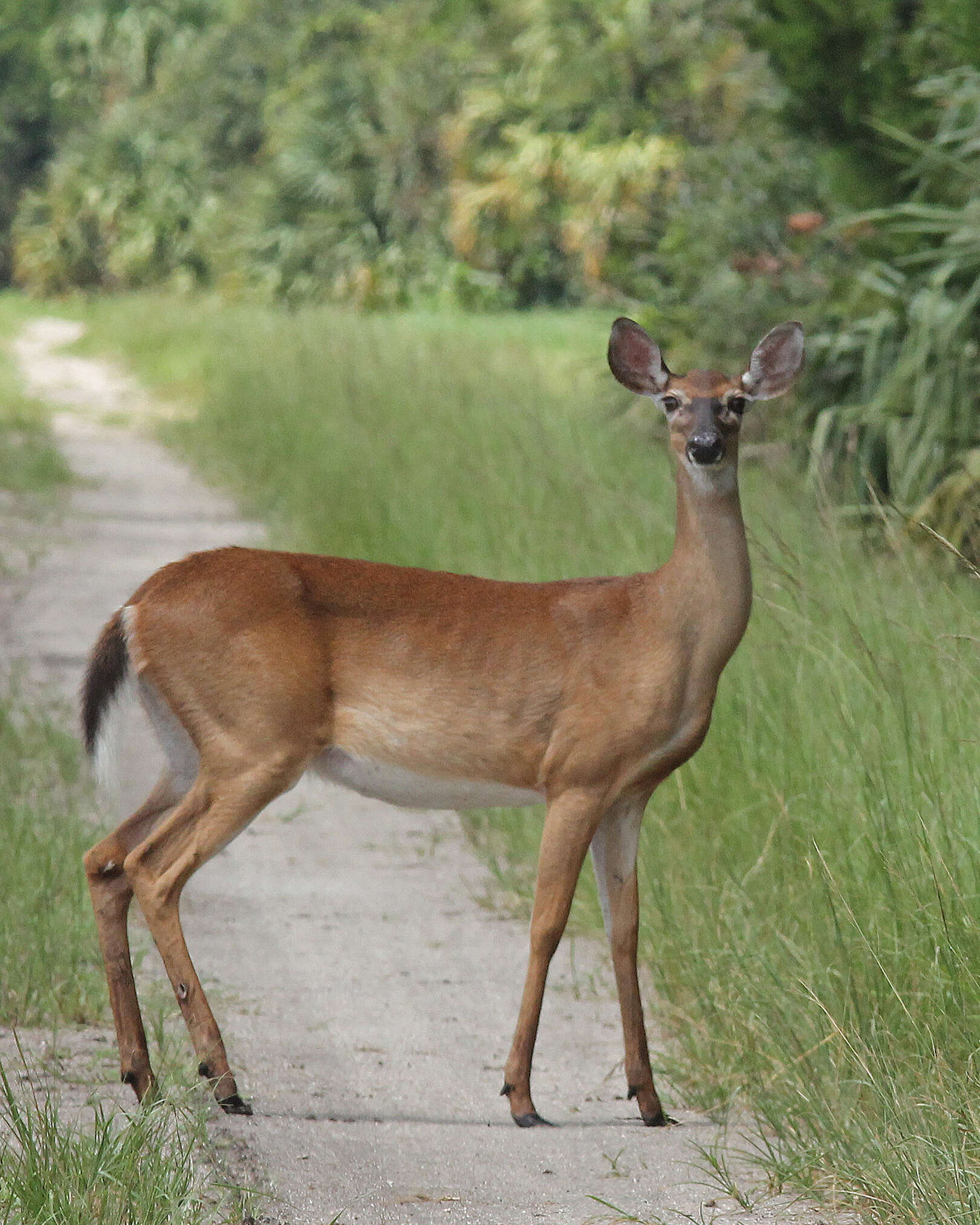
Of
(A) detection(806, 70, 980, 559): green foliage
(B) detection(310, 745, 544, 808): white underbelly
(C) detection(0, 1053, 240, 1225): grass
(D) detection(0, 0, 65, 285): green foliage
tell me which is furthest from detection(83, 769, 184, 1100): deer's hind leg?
(D) detection(0, 0, 65, 285): green foliage

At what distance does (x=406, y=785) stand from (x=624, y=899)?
50 cm

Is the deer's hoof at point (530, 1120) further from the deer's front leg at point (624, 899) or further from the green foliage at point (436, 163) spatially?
the green foliage at point (436, 163)

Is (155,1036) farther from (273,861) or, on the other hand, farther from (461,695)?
(273,861)

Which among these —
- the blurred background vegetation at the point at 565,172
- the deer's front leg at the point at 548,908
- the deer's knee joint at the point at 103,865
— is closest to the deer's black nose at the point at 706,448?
the deer's front leg at the point at 548,908

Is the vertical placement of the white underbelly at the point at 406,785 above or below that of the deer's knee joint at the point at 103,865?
above

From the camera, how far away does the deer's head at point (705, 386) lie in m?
3.36

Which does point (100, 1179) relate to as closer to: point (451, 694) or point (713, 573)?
point (451, 694)

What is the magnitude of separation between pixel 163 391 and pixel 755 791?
49.7 feet

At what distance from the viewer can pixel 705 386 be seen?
338 centimetres

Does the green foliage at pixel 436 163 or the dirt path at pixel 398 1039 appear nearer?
the dirt path at pixel 398 1039

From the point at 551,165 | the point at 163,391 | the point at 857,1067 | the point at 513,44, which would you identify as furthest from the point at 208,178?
the point at 857,1067

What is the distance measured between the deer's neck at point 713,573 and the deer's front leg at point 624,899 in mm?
355

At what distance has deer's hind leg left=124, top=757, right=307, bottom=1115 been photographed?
339 cm

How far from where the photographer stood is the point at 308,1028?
13.5 feet
